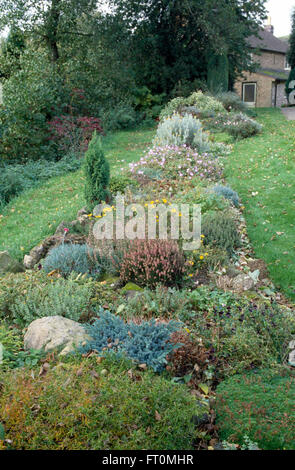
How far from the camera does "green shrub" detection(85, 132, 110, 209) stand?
6617 mm

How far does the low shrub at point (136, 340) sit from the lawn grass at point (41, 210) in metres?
3.01

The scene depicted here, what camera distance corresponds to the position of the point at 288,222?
6645 mm

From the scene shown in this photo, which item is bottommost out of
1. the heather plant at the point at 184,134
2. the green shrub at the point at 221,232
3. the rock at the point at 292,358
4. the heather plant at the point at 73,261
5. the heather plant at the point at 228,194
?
the rock at the point at 292,358

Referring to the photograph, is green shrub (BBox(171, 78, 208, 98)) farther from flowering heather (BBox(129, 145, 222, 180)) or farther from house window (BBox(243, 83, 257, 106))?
house window (BBox(243, 83, 257, 106))

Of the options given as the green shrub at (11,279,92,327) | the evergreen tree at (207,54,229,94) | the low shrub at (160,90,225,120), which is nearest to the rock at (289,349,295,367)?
the green shrub at (11,279,92,327)

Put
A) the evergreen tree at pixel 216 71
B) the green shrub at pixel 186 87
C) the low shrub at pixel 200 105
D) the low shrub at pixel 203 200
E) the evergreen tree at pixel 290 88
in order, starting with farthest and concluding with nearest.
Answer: the evergreen tree at pixel 290 88, the evergreen tree at pixel 216 71, the green shrub at pixel 186 87, the low shrub at pixel 200 105, the low shrub at pixel 203 200

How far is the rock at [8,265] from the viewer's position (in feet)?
17.3

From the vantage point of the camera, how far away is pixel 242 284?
478cm

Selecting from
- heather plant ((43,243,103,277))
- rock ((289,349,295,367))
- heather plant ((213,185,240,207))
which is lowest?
rock ((289,349,295,367))

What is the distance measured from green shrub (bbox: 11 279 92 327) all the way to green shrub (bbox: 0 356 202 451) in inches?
42.9

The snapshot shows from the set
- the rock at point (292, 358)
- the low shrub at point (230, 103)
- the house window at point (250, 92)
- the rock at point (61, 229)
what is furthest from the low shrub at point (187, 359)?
the house window at point (250, 92)

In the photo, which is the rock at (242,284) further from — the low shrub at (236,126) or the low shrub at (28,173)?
the low shrub at (236,126)

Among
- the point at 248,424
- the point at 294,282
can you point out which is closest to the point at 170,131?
the point at 294,282
